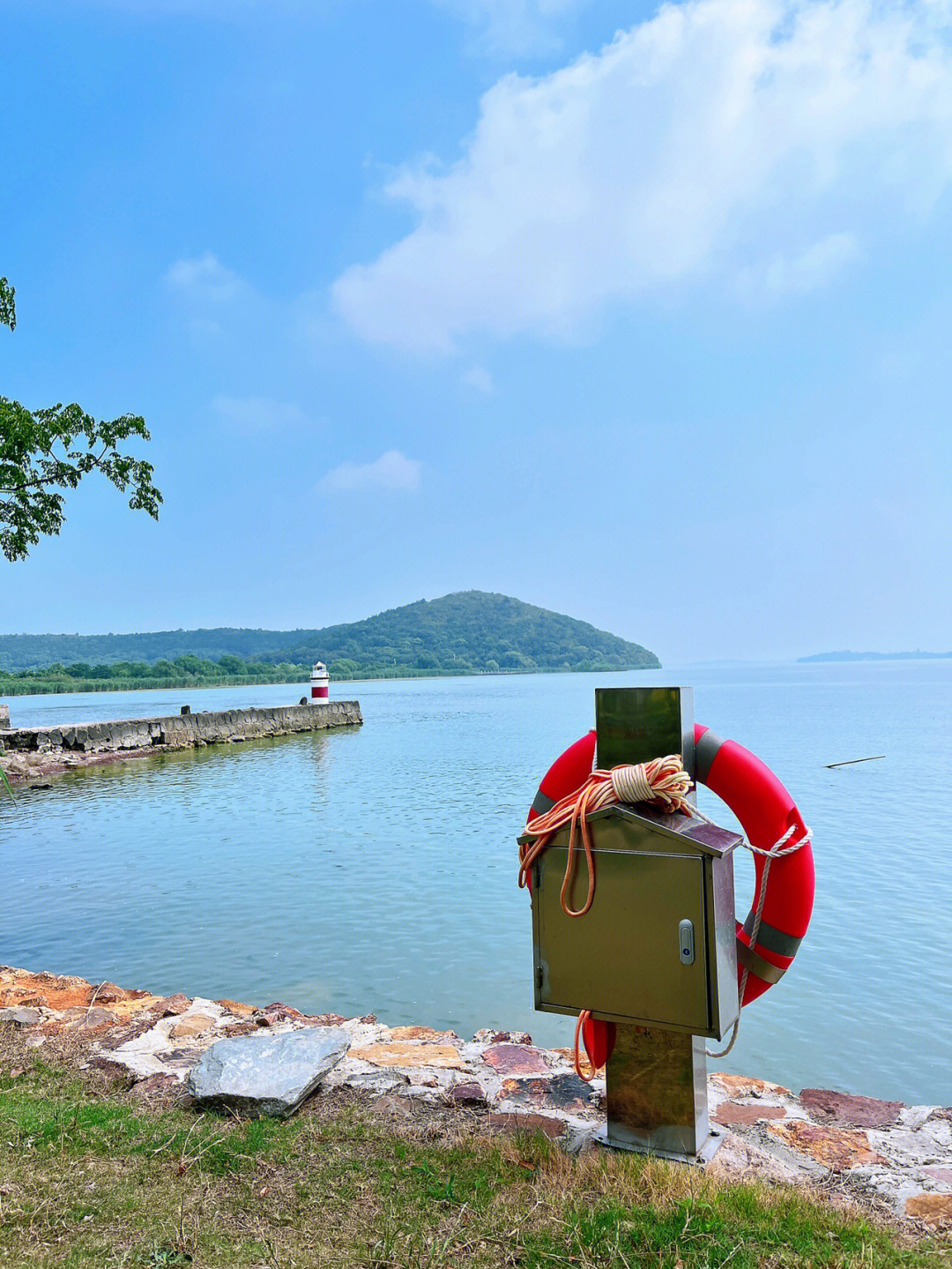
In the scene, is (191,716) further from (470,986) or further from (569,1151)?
(569,1151)

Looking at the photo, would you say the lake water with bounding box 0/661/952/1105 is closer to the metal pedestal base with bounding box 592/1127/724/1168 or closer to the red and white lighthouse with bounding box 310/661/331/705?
the metal pedestal base with bounding box 592/1127/724/1168

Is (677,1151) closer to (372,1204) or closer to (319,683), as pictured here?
(372,1204)

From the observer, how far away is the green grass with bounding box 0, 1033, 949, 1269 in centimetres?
207

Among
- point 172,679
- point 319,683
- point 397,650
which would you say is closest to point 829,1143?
point 319,683

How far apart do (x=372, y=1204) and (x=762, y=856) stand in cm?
152

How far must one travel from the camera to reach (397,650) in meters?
115

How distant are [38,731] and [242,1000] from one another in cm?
1410

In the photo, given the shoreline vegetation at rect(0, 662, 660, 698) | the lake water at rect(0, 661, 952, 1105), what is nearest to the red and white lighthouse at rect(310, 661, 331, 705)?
the lake water at rect(0, 661, 952, 1105)

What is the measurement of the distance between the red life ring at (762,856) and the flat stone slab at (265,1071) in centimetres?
104

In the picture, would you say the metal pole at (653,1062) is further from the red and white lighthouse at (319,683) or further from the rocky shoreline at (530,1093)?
the red and white lighthouse at (319,683)

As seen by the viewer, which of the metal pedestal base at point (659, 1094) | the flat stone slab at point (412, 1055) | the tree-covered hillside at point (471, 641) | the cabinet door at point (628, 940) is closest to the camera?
the cabinet door at point (628, 940)

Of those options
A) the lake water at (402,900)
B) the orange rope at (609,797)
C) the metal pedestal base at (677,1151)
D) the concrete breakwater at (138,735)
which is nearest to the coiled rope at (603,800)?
the orange rope at (609,797)

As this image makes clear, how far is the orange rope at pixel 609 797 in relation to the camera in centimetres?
252

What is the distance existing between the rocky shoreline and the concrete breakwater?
12.8 meters
